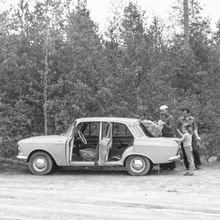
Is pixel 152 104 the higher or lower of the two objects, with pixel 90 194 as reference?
higher

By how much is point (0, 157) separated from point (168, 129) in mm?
5169

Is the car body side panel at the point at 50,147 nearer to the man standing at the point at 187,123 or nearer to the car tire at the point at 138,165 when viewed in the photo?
the car tire at the point at 138,165

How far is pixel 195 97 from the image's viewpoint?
18875 millimetres

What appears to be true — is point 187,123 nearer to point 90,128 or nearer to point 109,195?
point 90,128

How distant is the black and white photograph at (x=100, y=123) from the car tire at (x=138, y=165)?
0.03 m

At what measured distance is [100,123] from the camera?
12648 millimetres

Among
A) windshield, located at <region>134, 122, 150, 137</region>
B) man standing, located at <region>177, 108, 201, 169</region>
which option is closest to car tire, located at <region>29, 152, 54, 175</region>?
windshield, located at <region>134, 122, 150, 137</region>

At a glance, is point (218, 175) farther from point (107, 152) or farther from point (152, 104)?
point (152, 104)

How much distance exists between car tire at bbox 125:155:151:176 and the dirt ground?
0.19m

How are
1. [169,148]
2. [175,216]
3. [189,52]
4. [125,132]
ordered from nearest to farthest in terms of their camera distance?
[175,216] → [169,148] → [125,132] → [189,52]

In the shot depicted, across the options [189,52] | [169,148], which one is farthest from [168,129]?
[189,52]

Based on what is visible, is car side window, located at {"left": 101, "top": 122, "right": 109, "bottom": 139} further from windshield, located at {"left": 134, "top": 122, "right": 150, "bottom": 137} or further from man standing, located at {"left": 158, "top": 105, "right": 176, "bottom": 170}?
man standing, located at {"left": 158, "top": 105, "right": 176, "bottom": 170}

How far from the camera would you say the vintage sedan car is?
1223cm

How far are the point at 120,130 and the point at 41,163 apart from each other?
2369 mm
